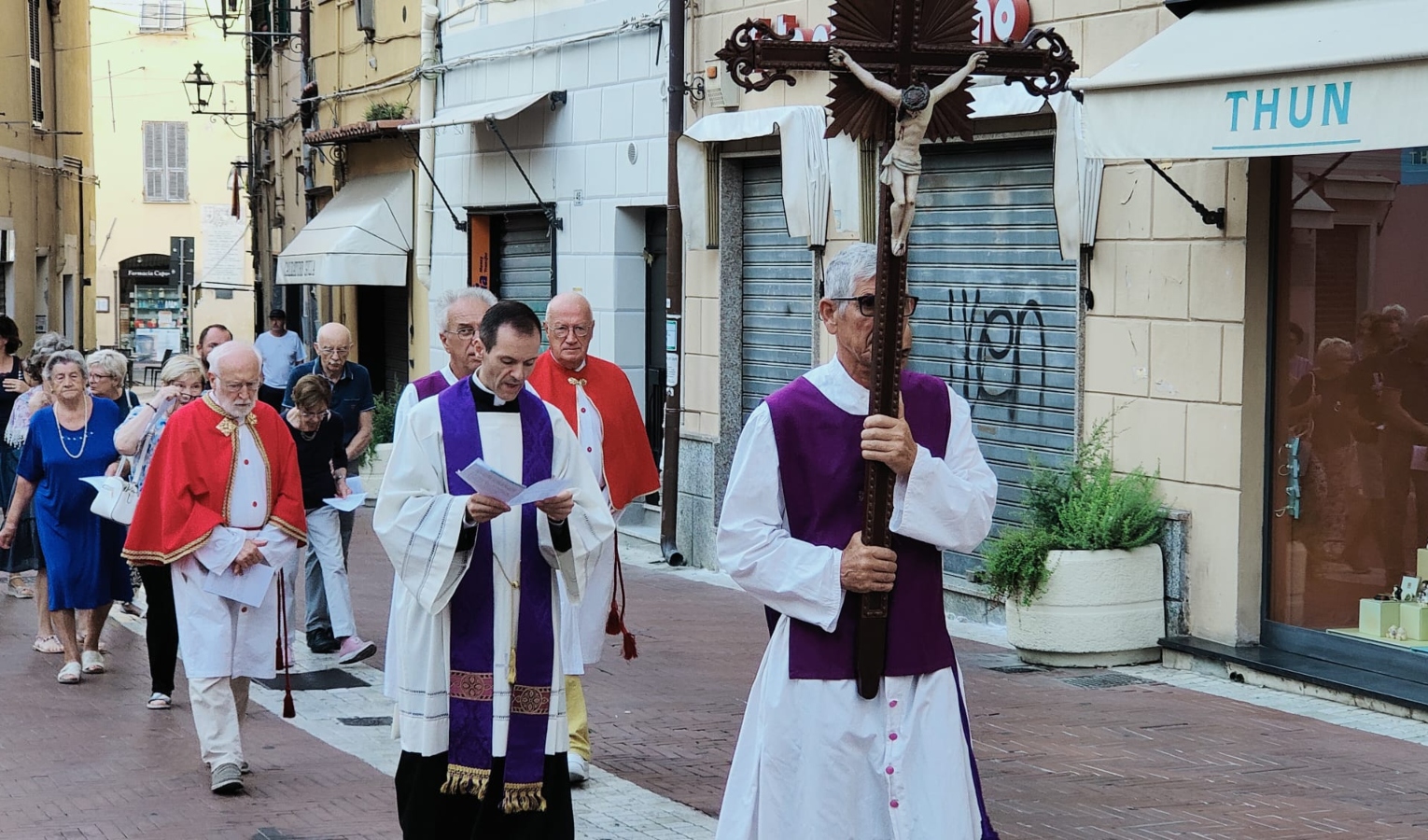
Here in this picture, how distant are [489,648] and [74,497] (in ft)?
16.7

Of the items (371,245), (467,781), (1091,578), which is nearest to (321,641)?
(1091,578)

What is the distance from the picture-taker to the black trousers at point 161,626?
8570 mm

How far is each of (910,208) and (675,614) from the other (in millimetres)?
7840

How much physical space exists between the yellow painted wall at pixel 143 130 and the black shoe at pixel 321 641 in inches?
1643

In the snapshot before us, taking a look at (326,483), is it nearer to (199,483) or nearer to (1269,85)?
(199,483)

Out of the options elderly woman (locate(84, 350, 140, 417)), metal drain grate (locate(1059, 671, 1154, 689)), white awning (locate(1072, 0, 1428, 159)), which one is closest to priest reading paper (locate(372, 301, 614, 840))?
white awning (locate(1072, 0, 1428, 159))

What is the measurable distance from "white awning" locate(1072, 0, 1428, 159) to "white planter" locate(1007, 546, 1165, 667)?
6.61ft

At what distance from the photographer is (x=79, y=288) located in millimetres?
37250

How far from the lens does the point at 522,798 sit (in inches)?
225

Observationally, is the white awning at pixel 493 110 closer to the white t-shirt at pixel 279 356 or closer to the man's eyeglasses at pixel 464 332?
the white t-shirt at pixel 279 356

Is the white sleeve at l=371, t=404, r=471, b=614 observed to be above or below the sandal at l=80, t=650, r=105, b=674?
above

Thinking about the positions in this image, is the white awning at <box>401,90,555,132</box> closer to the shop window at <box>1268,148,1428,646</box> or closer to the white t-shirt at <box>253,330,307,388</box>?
the white t-shirt at <box>253,330,307,388</box>

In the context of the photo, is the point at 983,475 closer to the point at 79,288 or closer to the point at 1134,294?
the point at 1134,294

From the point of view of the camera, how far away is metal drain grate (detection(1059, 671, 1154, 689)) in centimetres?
922
